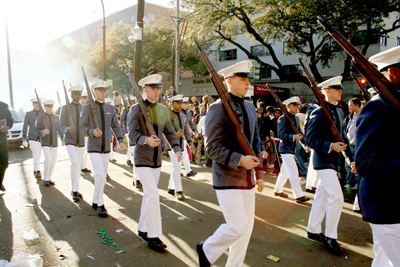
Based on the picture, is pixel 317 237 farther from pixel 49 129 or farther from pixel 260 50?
pixel 260 50

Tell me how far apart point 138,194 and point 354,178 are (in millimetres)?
5416

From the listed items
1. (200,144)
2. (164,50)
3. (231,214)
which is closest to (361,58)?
(231,214)

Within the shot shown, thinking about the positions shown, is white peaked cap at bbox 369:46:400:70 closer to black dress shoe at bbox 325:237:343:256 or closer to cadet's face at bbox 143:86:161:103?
black dress shoe at bbox 325:237:343:256

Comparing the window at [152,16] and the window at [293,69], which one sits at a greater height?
the window at [152,16]

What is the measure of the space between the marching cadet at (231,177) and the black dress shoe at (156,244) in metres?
0.91

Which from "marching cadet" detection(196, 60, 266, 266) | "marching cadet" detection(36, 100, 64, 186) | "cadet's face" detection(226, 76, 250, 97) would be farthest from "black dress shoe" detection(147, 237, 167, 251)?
"marching cadet" detection(36, 100, 64, 186)

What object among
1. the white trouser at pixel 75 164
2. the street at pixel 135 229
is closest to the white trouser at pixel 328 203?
the street at pixel 135 229

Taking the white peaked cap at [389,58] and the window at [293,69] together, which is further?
the window at [293,69]

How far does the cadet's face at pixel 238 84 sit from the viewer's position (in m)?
3.08

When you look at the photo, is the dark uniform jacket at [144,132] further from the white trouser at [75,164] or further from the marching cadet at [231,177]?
the white trouser at [75,164]

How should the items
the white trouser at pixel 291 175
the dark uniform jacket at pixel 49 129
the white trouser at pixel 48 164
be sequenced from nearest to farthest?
Answer: 1. the white trouser at pixel 291 175
2. the white trouser at pixel 48 164
3. the dark uniform jacket at pixel 49 129

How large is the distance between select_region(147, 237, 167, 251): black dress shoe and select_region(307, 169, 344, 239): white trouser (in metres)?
2.17

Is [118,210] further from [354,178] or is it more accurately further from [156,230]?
[354,178]

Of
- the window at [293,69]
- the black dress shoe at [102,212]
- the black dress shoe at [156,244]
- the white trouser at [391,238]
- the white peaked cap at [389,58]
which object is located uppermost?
the window at [293,69]
